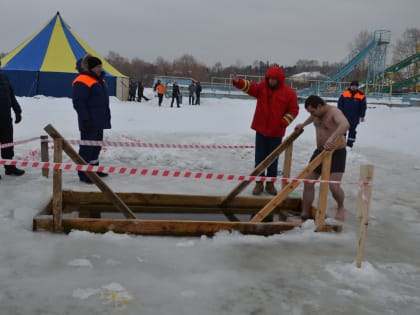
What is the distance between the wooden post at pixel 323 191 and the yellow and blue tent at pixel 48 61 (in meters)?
20.4

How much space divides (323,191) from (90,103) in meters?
3.58

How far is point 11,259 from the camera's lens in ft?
12.3

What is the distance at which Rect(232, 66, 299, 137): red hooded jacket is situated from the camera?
6.10m

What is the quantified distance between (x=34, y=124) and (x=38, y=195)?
8.60m

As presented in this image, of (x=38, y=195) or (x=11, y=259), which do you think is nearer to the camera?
(x=11, y=259)

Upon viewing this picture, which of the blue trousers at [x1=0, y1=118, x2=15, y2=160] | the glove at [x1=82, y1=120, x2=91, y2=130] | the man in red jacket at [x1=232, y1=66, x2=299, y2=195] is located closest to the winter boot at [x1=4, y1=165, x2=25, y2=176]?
the blue trousers at [x1=0, y1=118, x2=15, y2=160]

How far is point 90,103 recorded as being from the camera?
21.0 ft

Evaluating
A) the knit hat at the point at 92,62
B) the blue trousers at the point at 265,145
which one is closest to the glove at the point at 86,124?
the knit hat at the point at 92,62

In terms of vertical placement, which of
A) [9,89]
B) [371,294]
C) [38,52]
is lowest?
[371,294]

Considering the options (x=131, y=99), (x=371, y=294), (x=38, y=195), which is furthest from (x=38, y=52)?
(x=371, y=294)

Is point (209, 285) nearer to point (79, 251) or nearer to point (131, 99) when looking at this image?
point (79, 251)

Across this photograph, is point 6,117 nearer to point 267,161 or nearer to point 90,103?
point 90,103

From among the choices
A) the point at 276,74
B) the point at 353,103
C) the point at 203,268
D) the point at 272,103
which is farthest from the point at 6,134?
the point at 353,103

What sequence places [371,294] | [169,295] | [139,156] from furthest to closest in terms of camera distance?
[139,156], [371,294], [169,295]
